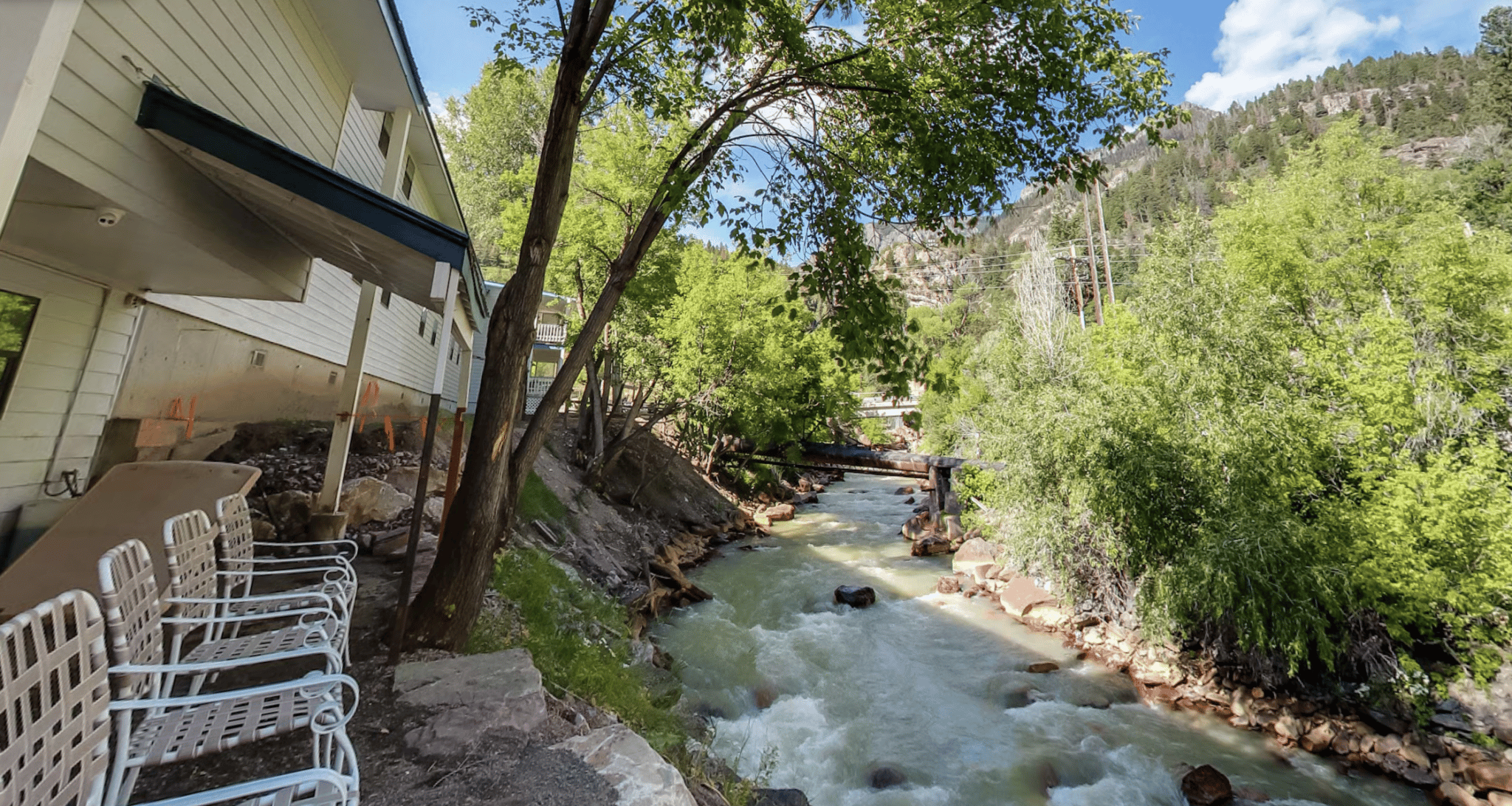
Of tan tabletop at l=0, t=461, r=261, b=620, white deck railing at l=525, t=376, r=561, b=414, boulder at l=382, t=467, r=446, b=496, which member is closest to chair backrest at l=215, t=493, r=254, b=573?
tan tabletop at l=0, t=461, r=261, b=620

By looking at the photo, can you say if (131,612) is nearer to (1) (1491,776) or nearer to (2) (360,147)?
(2) (360,147)

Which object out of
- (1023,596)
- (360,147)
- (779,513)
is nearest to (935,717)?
(1023,596)

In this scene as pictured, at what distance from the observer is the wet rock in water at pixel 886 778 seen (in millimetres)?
6078

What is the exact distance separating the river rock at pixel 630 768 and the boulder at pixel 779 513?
17.2 m

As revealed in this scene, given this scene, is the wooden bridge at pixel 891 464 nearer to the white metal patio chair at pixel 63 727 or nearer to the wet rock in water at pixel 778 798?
the wet rock in water at pixel 778 798

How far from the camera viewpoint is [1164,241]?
10.6 m

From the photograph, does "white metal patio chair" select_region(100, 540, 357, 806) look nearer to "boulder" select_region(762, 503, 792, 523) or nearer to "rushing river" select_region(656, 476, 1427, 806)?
"rushing river" select_region(656, 476, 1427, 806)

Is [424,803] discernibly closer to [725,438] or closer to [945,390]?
[945,390]

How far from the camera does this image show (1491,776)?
5.73 meters

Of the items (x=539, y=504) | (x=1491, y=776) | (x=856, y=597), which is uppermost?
(x=539, y=504)

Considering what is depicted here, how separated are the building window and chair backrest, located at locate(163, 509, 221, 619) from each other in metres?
2.59

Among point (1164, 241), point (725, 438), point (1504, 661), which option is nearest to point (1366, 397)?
point (1504, 661)

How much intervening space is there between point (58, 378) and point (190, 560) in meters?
3.23

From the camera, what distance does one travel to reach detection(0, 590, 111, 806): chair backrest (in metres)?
1.27
